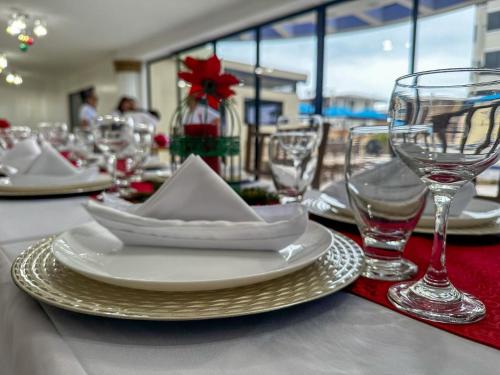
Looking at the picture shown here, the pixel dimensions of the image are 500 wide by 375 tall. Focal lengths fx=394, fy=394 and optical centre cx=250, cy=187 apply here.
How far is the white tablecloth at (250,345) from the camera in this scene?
0.78 ft

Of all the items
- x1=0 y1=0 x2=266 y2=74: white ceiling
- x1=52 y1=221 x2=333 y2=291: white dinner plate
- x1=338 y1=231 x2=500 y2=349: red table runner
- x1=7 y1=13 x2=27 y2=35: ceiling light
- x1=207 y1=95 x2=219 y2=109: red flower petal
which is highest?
x1=0 y1=0 x2=266 y2=74: white ceiling

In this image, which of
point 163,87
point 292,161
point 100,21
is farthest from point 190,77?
point 163,87

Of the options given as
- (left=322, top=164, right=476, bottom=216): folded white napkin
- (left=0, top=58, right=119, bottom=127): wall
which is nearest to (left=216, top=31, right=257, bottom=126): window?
(left=322, top=164, right=476, bottom=216): folded white napkin

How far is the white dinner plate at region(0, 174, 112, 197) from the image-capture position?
0.85 m

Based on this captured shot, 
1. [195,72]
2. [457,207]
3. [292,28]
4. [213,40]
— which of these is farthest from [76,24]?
[457,207]

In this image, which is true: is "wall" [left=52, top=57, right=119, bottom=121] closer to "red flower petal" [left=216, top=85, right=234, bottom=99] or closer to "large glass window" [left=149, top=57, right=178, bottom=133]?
"large glass window" [left=149, top=57, right=178, bottom=133]

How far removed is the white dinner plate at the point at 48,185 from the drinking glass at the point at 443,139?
74 cm

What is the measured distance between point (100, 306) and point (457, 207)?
0.49 m

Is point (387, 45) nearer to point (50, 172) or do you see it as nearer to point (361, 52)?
point (361, 52)

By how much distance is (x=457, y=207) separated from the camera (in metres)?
0.56

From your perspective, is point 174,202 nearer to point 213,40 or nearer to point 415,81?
point 415,81

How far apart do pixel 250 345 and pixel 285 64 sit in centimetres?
548

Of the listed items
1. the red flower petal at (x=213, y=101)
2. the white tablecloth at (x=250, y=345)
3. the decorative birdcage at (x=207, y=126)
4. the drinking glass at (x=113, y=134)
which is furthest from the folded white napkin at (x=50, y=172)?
the white tablecloth at (x=250, y=345)

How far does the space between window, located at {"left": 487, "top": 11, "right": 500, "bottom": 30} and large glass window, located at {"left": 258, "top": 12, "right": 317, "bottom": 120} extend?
1889 millimetres
